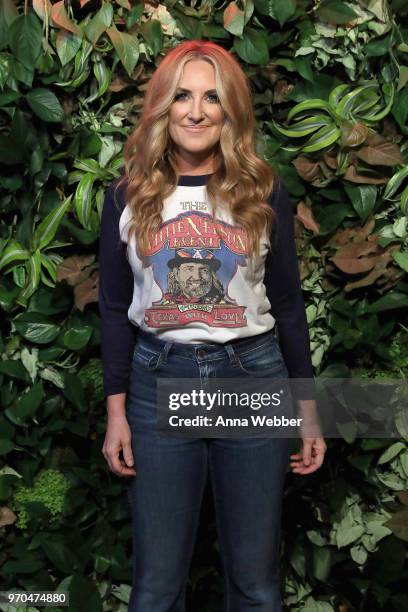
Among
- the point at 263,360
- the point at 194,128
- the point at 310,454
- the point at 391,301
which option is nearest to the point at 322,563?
the point at 310,454

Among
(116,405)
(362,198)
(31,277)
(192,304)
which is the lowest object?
(116,405)

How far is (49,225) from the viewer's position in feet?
6.68

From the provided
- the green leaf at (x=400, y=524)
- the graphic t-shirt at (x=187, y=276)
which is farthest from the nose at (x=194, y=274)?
the green leaf at (x=400, y=524)

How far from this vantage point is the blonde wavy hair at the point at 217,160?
1616mm

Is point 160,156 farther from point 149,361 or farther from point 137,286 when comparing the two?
point 149,361

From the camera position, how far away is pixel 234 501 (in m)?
1.68

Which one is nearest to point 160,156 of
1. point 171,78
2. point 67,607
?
point 171,78

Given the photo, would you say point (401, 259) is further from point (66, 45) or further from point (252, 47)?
point (66, 45)

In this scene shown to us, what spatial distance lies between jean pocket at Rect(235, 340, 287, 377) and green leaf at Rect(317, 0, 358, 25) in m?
0.74

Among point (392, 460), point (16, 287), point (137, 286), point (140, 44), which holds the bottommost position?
point (392, 460)

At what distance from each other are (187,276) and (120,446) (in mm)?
351

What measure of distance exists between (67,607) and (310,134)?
1.24m

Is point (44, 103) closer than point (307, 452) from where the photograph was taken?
No

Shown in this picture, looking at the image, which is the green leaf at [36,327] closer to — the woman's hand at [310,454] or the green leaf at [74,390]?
the green leaf at [74,390]
